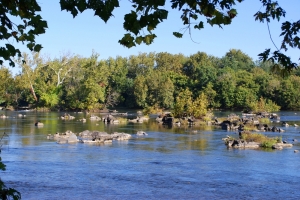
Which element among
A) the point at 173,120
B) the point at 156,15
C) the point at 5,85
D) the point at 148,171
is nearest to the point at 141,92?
the point at 5,85

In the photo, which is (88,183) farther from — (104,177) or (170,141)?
(170,141)

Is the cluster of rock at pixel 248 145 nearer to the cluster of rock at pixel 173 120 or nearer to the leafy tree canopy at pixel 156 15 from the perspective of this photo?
the cluster of rock at pixel 173 120

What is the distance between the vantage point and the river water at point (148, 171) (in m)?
14.8

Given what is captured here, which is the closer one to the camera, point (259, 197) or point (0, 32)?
point (0, 32)

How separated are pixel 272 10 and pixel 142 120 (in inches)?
1633

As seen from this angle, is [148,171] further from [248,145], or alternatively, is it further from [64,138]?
[64,138]

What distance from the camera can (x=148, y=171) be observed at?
18.1 metres

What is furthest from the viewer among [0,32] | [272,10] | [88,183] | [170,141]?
[170,141]

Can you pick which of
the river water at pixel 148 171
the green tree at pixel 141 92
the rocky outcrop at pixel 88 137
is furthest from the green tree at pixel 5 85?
the river water at pixel 148 171

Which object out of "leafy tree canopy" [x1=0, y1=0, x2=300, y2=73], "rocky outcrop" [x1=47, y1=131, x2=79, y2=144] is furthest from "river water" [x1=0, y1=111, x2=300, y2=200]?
"leafy tree canopy" [x1=0, y1=0, x2=300, y2=73]

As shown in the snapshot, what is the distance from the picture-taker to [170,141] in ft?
91.9

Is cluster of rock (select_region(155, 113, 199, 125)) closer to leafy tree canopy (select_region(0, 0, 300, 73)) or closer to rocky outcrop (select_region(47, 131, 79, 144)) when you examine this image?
rocky outcrop (select_region(47, 131, 79, 144))

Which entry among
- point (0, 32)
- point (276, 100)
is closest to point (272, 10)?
point (0, 32)

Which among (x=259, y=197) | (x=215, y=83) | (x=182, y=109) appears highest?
(x=215, y=83)
